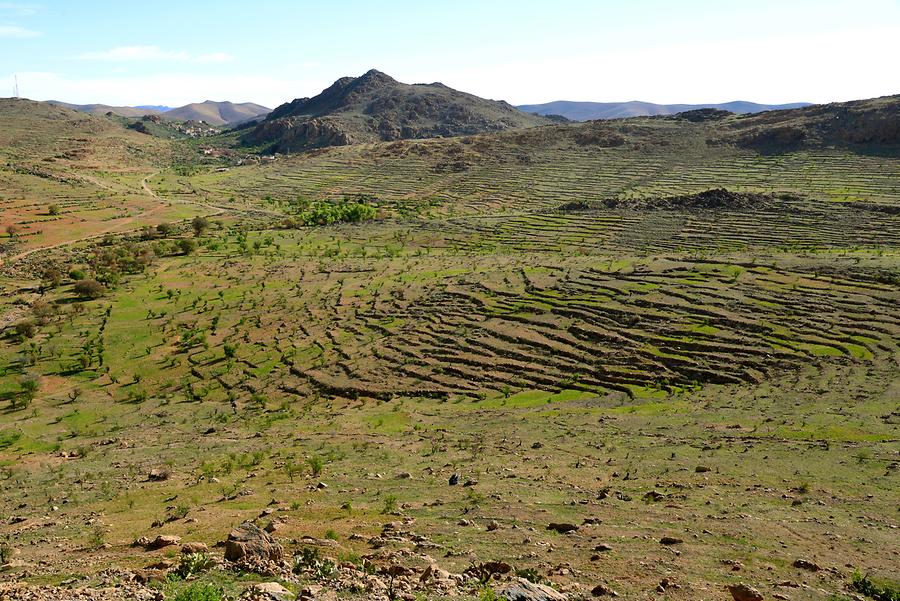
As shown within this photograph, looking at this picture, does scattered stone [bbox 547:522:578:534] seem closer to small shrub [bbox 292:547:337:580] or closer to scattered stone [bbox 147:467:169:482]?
small shrub [bbox 292:547:337:580]

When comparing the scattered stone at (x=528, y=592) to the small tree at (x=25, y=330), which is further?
the small tree at (x=25, y=330)

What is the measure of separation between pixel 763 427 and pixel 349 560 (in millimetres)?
17099

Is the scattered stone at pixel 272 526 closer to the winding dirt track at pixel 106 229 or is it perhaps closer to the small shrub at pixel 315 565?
the small shrub at pixel 315 565

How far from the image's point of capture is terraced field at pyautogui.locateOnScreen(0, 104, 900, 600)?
1437 cm

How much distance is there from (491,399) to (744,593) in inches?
748

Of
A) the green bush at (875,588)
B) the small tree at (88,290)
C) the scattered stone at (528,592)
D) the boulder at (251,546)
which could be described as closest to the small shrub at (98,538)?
the boulder at (251,546)

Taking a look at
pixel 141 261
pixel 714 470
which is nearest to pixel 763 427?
pixel 714 470

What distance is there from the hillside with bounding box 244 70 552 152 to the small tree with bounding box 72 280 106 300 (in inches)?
4228

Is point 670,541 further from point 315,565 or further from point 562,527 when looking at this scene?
point 315,565

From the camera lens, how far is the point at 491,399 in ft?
99.7

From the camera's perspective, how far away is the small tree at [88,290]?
48.0 metres

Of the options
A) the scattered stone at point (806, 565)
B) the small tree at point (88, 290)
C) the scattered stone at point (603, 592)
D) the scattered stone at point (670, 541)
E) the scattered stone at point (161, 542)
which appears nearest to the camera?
the scattered stone at point (603, 592)

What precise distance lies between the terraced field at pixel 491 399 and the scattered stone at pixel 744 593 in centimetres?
60

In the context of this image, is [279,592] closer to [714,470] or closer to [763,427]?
[714,470]
